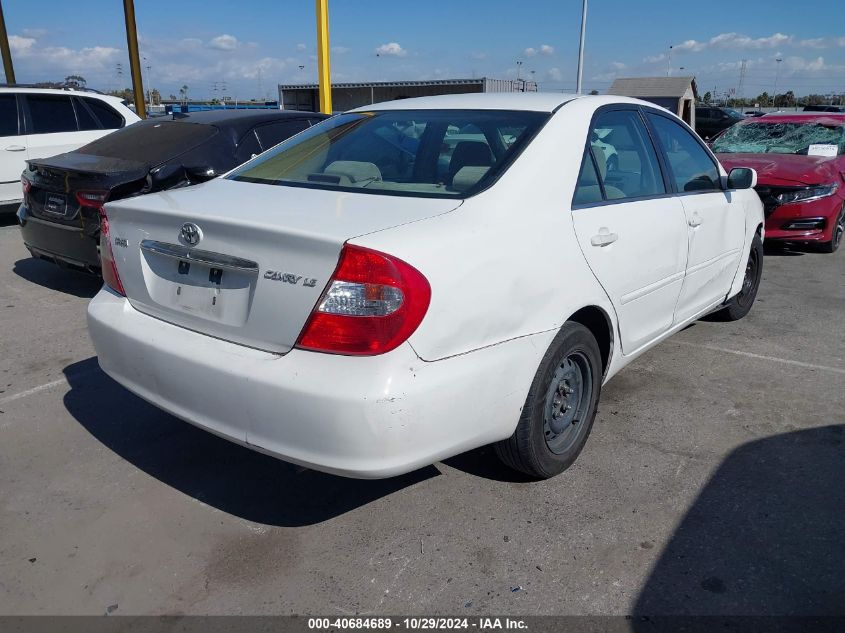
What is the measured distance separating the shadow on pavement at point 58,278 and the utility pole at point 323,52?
18.1ft

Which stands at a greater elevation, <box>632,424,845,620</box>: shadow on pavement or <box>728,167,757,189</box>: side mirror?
<box>728,167,757,189</box>: side mirror

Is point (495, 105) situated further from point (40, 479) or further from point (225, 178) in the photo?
point (40, 479)

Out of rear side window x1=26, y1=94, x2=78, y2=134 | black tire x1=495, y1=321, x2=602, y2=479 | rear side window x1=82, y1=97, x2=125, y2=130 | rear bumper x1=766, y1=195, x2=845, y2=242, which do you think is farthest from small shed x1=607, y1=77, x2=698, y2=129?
black tire x1=495, y1=321, x2=602, y2=479

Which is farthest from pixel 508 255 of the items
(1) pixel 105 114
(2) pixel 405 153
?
(1) pixel 105 114

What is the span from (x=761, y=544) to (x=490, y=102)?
231 cm

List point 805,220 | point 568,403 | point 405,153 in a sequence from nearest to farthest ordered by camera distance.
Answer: point 568,403 < point 405,153 < point 805,220

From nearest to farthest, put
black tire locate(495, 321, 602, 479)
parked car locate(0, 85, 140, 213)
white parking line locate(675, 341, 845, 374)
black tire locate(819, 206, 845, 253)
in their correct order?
black tire locate(495, 321, 602, 479), white parking line locate(675, 341, 845, 374), black tire locate(819, 206, 845, 253), parked car locate(0, 85, 140, 213)

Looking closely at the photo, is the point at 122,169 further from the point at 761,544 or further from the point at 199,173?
the point at 761,544

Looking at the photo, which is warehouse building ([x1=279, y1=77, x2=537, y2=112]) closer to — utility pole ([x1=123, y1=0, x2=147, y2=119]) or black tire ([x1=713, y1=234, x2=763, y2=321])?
utility pole ([x1=123, y1=0, x2=147, y2=119])

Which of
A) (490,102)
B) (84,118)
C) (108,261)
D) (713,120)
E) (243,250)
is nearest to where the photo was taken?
(243,250)

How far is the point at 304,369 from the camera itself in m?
2.30

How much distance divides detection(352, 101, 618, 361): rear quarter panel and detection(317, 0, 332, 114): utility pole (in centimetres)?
892

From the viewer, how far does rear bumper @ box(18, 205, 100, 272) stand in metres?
5.49

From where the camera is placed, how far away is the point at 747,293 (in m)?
5.55
